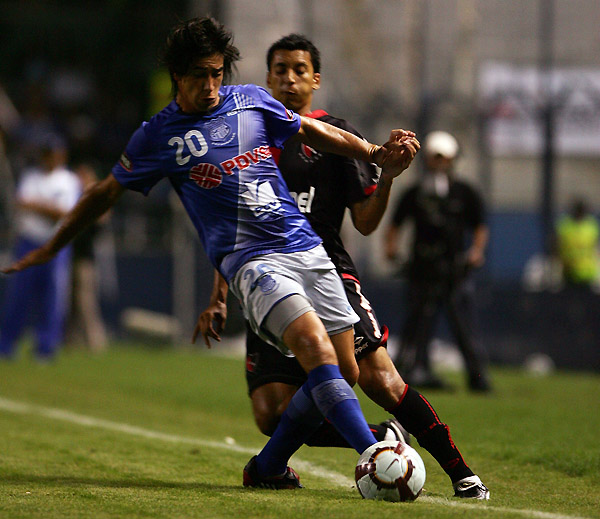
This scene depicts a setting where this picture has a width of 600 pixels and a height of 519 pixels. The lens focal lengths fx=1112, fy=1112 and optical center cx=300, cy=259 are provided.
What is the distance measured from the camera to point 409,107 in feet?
48.9

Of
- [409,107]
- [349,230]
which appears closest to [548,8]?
[409,107]

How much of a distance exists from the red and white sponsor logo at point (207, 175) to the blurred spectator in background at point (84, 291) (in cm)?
1059

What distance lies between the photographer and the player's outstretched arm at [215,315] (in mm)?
5254

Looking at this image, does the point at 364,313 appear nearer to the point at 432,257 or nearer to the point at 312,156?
the point at 312,156

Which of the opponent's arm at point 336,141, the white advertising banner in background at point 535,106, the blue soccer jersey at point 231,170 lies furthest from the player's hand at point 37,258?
the white advertising banner in background at point 535,106

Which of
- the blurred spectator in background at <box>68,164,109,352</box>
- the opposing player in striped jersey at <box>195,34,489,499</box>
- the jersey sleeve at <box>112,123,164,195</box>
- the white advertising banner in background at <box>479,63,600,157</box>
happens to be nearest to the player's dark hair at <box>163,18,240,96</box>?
the jersey sleeve at <box>112,123,164,195</box>

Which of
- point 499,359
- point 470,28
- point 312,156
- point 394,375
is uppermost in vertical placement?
point 470,28

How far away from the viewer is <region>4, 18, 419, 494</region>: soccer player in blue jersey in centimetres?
476

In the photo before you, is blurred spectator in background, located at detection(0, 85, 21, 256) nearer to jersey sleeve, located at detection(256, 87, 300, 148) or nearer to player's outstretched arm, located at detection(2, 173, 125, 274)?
player's outstretched arm, located at detection(2, 173, 125, 274)

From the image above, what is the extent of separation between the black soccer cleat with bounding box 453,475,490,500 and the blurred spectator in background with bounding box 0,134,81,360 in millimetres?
8770

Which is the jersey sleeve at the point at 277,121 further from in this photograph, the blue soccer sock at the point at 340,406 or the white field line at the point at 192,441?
the white field line at the point at 192,441

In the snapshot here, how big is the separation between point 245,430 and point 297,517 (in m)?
3.80

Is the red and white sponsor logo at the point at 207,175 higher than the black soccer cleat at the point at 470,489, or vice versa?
the red and white sponsor logo at the point at 207,175

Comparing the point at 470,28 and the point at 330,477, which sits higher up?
the point at 470,28
